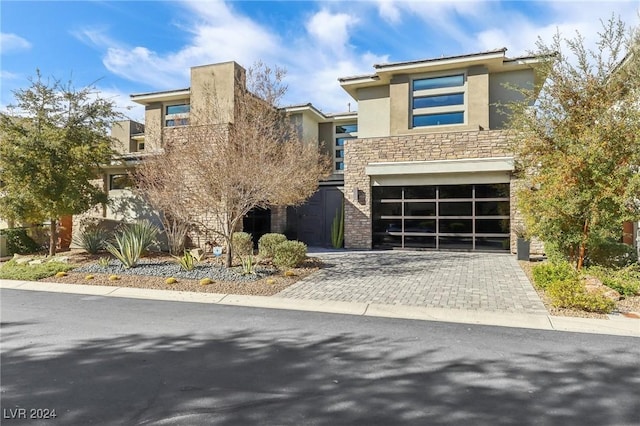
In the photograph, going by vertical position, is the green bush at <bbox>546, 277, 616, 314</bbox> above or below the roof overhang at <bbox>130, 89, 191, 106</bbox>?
below

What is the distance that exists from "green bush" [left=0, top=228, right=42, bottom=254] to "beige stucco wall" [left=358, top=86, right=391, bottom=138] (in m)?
15.1

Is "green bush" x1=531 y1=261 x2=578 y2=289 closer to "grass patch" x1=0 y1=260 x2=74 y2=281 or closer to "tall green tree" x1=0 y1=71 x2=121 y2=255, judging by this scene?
"grass patch" x1=0 y1=260 x2=74 y2=281

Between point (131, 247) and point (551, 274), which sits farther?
point (131, 247)

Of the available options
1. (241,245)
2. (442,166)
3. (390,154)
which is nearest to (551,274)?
(442,166)

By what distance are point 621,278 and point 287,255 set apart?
8.08m

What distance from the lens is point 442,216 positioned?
50.6 ft

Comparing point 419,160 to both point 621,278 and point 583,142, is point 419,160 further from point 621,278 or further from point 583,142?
point 621,278

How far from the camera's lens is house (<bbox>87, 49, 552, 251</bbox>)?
14766mm

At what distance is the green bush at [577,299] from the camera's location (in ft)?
21.4

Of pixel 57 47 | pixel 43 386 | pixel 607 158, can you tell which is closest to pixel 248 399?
pixel 43 386

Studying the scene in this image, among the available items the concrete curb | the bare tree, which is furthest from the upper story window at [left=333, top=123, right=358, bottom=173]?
the concrete curb

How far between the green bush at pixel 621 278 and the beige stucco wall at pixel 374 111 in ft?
34.8

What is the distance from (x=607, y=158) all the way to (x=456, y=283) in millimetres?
4302

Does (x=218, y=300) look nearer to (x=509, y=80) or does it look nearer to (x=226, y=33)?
(x=226, y=33)
